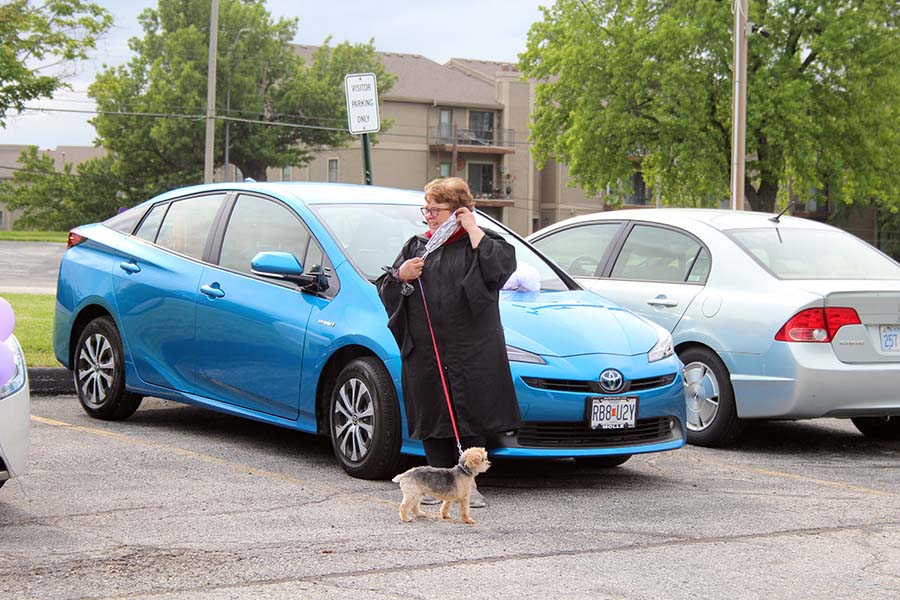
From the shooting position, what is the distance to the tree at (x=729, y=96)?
3594cm

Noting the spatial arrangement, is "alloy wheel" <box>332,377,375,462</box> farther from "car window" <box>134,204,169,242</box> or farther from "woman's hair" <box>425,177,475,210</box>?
"car window" <box>134,204,169,242</box>

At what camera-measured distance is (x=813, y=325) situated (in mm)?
7938

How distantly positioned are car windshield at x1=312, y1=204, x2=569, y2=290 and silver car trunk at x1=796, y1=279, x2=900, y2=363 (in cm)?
182

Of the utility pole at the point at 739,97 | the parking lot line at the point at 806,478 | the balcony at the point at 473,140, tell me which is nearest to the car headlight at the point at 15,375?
the parking lot line at the point at 806,478

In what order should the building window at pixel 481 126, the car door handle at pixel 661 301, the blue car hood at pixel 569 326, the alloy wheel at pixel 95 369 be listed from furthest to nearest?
the building window at pixel 481 126
the car door handle at pixel 661 301
the alloy wheel at pixel 95 369
the blue car hood at pixel 569 326

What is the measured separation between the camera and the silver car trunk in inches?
313

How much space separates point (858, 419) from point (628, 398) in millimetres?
3573

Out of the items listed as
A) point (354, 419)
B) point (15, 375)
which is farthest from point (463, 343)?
point (15, 375)

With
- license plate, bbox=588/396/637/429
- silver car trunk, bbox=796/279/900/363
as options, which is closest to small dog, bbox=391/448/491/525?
license plate, bbox=588/396/637/429

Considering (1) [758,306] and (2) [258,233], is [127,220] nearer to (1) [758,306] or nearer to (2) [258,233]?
(2) [258,233]

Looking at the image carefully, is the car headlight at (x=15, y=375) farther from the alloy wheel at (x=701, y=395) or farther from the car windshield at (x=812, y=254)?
the car windshield at (x=812, y=254)

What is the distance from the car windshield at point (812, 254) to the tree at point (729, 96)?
89.3 ft

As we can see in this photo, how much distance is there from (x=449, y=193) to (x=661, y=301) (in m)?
3.27

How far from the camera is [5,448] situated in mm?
5359
